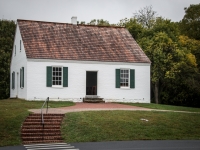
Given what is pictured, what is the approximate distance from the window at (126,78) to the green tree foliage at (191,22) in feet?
83.0

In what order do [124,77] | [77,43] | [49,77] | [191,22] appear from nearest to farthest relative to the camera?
[49,77] < [124,77] < [77,43] < [191,22]

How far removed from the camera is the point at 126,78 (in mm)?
35719

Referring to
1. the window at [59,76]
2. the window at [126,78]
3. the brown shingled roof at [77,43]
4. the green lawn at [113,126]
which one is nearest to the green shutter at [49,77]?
the window at [59,76]

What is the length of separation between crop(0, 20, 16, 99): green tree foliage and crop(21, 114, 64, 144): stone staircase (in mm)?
23609

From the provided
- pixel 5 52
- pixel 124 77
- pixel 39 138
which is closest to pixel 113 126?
pixel 39 138

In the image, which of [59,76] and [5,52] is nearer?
[59,76]

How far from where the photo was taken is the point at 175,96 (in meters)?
42.8

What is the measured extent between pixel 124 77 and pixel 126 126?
43.8ft

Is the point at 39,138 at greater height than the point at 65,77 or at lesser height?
lesser

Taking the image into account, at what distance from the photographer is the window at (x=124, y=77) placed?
35531 millimetres

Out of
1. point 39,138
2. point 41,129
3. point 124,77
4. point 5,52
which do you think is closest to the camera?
point 39,138

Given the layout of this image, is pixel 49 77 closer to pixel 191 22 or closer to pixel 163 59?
pixel 163 59

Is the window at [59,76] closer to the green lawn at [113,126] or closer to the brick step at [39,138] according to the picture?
the green lawn at [113,126]

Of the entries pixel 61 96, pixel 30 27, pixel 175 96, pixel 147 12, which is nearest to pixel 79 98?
pixel 61 96
